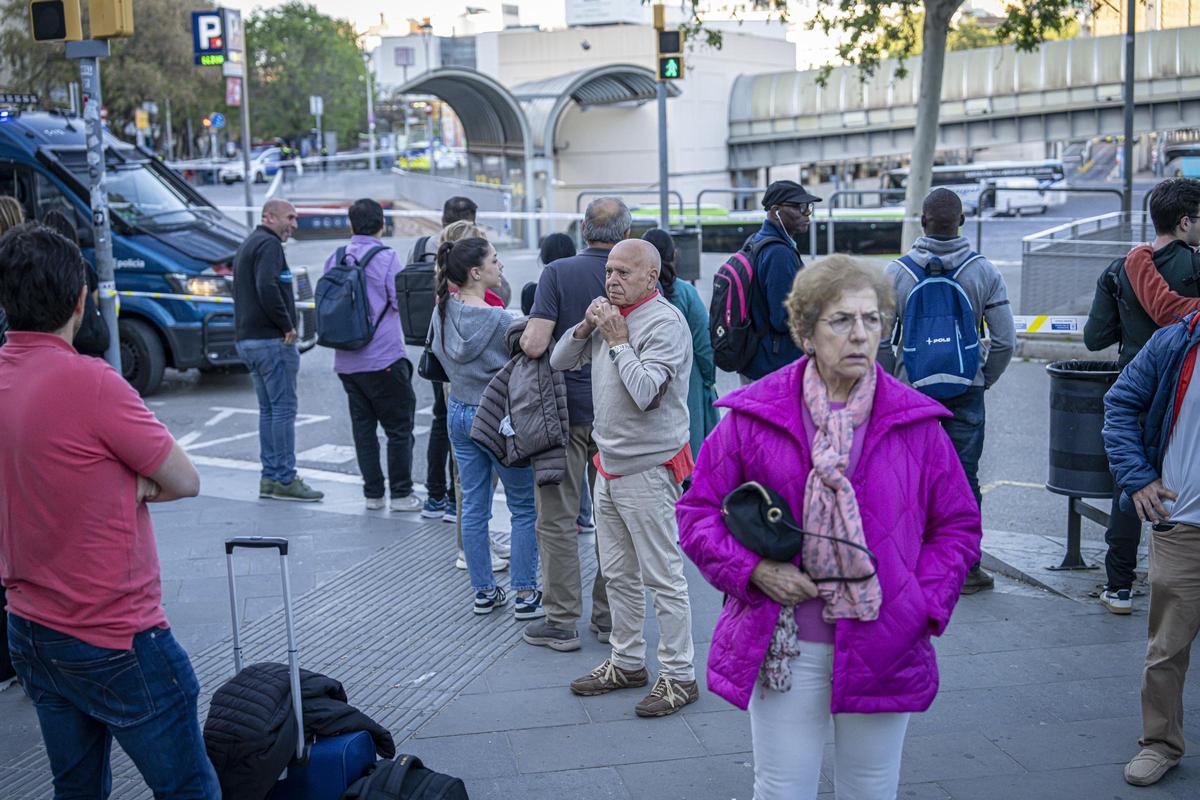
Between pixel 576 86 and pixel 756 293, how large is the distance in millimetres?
33296

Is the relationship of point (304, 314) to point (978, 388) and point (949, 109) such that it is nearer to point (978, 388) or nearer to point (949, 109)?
point (978, 388)

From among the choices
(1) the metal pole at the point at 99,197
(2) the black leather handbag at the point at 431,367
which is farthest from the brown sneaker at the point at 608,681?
(1) the metal pole at the point at 99,197

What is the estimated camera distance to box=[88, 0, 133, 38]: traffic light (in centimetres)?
845

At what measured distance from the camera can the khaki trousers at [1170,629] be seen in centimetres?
425

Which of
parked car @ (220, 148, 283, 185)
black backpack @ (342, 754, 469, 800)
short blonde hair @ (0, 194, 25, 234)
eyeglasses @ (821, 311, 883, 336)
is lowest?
black backpack @ (342, 754, 469, 800)

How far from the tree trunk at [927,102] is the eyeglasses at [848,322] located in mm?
16071

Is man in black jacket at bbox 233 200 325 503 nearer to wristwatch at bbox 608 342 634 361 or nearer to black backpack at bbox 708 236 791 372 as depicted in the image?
black backpack at bbox 708 236 791 372

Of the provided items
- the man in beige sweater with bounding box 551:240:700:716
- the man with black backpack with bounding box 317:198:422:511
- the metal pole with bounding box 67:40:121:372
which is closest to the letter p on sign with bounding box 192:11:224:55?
the metal pole with bounding box 67:40:121:372

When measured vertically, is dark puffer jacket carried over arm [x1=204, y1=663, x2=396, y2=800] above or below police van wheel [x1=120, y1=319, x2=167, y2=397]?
below

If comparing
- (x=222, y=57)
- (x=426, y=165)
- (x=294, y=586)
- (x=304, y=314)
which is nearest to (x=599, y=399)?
(x=294, y=586)

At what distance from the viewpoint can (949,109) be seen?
48688 millimetres

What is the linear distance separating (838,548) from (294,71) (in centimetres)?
8147

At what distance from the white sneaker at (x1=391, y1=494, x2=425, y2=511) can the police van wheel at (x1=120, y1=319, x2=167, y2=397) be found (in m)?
5.19

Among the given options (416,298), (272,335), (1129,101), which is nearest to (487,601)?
(416,298)
